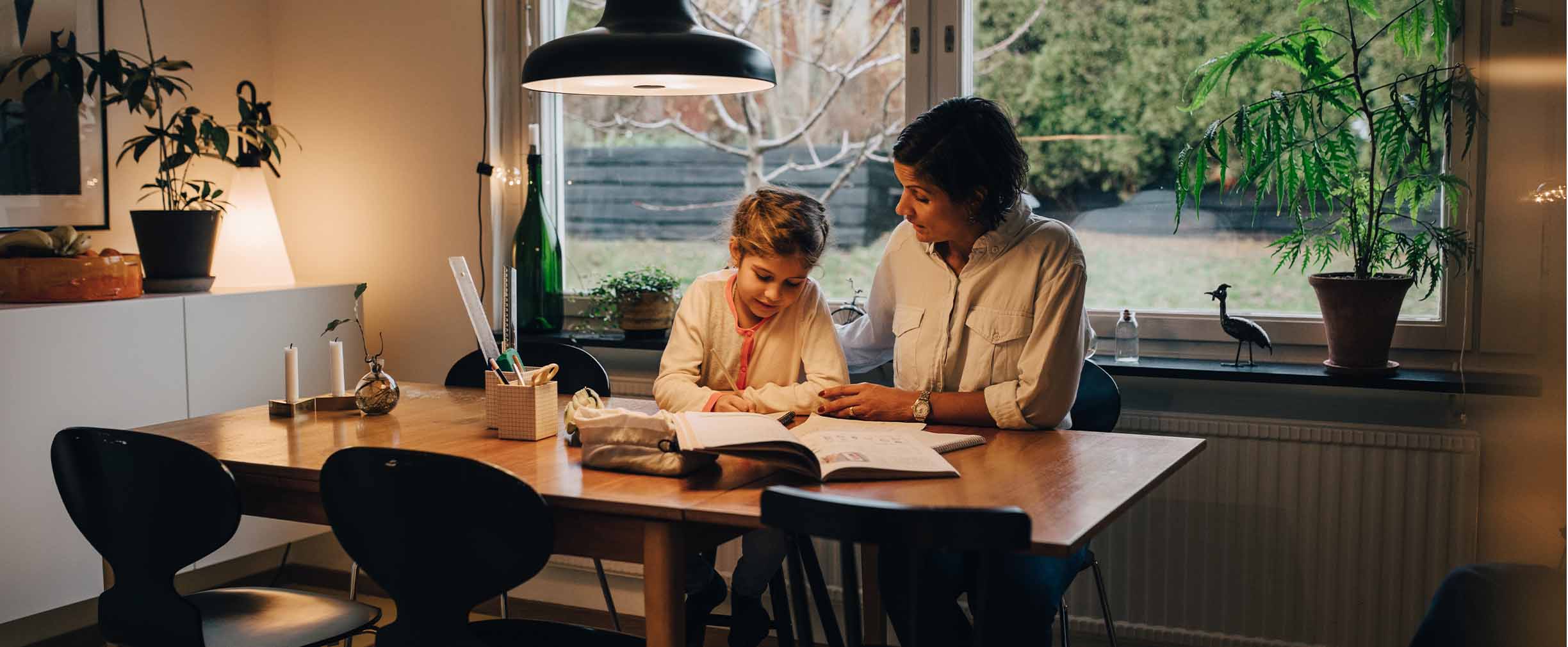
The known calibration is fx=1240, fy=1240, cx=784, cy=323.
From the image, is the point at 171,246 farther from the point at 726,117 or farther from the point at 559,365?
the point at 726,117

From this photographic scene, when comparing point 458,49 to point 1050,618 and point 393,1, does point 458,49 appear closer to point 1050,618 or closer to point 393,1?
point 393,1

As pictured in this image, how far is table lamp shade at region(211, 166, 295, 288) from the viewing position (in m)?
3.67

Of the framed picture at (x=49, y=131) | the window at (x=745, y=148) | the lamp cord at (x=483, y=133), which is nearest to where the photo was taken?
the framed picture at (x=49, y=131)

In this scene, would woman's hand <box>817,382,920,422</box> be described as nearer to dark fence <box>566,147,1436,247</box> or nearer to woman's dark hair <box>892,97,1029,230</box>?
woman's dark hair <box>892,97,1029,230</box>

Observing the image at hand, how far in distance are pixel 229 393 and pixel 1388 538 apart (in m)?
2.93

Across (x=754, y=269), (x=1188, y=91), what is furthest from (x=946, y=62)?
(x=754, y=269)

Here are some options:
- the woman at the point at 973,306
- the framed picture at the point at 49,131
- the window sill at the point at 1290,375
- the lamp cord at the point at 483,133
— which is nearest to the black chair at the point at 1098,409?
the woman at the point at 973,306

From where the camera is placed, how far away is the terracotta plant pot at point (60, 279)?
2.98 metres

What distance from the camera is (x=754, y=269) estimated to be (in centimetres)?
233

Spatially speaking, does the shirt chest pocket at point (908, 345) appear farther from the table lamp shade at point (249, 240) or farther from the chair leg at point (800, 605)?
the table lamp shade at point (249, 240)

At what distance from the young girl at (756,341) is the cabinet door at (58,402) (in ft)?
4.99

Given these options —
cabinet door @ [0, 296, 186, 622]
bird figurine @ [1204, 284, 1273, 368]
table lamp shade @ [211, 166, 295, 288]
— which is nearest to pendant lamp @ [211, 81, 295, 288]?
table lamp shade @ [211, 166, 295, 288]

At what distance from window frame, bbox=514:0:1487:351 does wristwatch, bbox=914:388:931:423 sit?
1.01 m

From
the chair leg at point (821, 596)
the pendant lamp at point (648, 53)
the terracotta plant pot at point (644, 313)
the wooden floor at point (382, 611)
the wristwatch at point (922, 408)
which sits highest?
the pendant lamp at point (648, 53)
